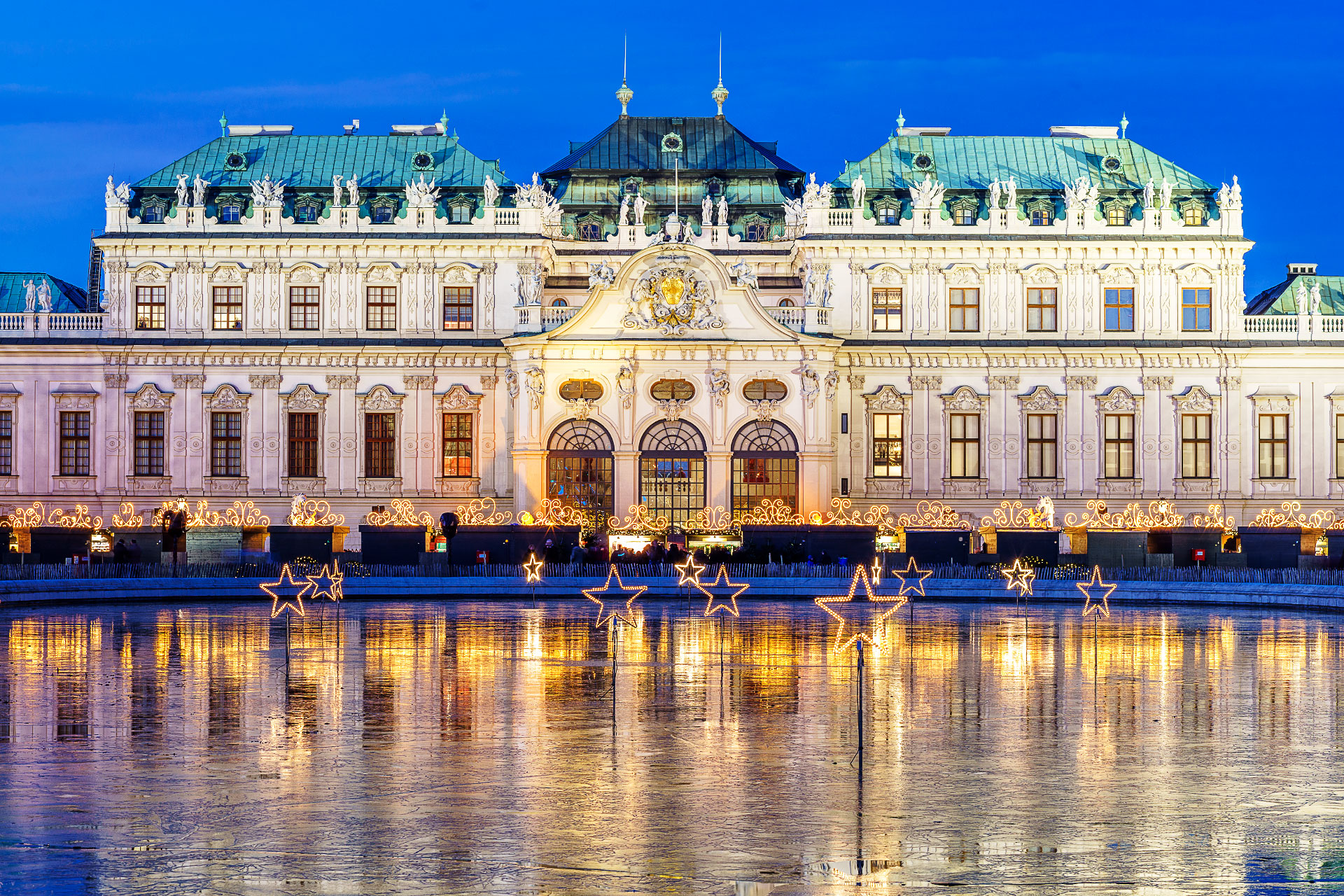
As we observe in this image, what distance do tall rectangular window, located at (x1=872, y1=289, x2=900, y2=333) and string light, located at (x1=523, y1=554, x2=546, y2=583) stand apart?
1033 inches

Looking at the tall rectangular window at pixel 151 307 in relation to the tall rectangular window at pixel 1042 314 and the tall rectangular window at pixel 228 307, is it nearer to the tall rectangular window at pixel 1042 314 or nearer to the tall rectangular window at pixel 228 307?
the tall rectangular window at pixel 228 307

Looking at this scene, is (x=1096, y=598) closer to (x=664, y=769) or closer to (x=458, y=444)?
(x=664, y=769)

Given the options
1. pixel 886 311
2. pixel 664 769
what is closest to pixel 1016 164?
pixel 886 311

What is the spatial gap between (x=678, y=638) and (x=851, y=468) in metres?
40.2

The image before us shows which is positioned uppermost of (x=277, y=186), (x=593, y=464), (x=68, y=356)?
(x=277, y=186)

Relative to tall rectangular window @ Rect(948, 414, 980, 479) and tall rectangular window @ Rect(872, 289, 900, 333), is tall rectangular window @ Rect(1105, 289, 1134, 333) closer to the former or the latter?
tall rectangular window @ Rect(948, 414, 980, 479)

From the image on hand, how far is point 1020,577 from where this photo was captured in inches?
2057

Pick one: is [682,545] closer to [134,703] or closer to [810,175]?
Result: [810,175]

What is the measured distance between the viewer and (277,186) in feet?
244

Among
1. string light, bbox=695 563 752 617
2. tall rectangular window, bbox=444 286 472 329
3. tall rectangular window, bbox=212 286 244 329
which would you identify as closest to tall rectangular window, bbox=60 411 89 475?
tall rectangular window, bbox=212 286 244 329

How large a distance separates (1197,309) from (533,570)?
125 ft

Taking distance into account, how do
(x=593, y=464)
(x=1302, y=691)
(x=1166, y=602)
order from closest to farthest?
(x=1302, y=691), (x=1166, y=602), (x=593, y=464)

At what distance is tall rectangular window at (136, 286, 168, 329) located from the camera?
7481cm

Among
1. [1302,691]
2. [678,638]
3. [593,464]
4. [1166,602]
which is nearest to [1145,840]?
[1302,691]
